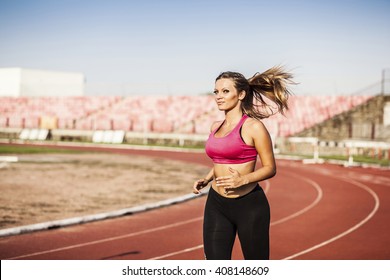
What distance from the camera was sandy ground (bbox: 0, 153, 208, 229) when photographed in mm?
9289

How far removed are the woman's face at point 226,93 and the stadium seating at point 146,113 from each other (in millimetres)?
30492

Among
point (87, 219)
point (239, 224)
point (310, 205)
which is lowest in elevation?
point (87, 219)

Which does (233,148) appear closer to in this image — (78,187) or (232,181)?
(232,181)

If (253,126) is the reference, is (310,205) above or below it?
below

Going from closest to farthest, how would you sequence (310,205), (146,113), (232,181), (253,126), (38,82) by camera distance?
(232,181), (253,126), (310,205), (146,113), (38,82)

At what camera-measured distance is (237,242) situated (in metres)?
7.09

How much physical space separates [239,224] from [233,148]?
1.82ft

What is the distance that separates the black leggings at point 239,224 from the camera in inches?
133

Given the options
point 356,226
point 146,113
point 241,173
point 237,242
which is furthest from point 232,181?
point 146,113

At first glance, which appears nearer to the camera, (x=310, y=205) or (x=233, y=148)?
(x=233, y=148)

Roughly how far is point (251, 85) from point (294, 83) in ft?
1.22

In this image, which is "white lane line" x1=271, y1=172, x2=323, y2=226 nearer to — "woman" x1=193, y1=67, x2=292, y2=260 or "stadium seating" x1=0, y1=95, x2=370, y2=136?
"woman" x1=193, y1=67, x2=292, y2=260

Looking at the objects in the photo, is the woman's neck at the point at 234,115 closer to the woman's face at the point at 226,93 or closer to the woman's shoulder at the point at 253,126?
the woman's face at the point at 226,93

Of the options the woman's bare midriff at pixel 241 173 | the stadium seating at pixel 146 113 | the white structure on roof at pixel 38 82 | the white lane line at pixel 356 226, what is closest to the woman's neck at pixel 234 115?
the woman's bare midriff at pixel 241 173
